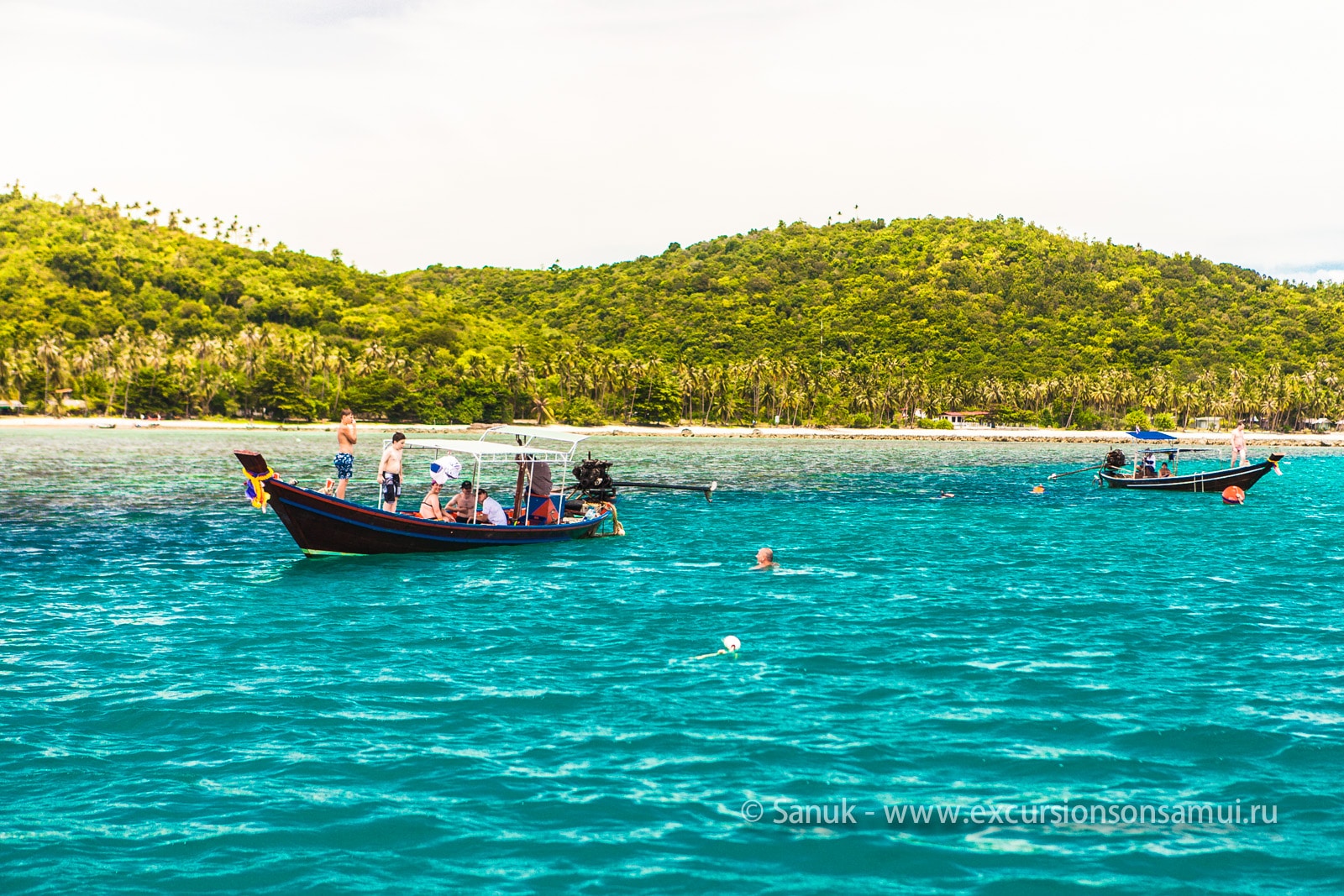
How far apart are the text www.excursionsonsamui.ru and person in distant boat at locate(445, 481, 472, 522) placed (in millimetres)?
20983

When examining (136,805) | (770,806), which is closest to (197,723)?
(136,805)

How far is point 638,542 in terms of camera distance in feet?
114

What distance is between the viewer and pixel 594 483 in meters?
38.3

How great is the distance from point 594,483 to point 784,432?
133 metres

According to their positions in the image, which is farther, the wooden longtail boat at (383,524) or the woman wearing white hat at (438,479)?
the woman wearing white hat at (438,479)

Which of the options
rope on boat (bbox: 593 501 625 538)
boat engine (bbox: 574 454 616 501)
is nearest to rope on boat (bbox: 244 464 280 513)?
rope on boat (bbox: 593 501 625 538)

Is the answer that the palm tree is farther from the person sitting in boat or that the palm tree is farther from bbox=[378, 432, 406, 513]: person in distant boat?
the person sitting in boat

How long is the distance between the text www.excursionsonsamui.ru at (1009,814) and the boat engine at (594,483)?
27219 millimetres

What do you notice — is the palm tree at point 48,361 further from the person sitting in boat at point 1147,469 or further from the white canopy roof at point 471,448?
the person sitting in boat at point 1147,469

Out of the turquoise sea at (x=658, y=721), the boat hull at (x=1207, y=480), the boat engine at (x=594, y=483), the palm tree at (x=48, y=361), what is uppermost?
the palm tree at (x=48, y=361)

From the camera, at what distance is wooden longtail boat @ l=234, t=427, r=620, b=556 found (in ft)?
84.5

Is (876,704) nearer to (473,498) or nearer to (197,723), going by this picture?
(197,723)

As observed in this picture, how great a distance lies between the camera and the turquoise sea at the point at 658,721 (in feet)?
32.3

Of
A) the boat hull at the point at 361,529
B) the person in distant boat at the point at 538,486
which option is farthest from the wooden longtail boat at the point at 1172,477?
the boat hull at the point at 361,529
